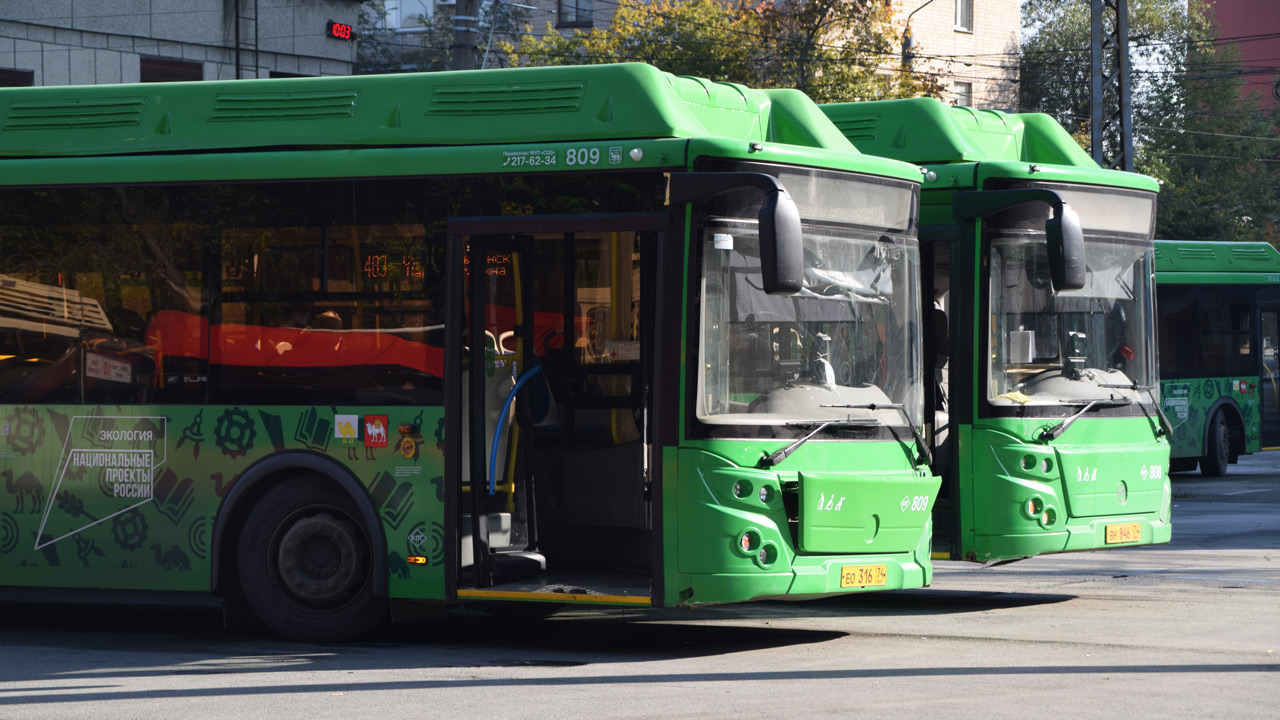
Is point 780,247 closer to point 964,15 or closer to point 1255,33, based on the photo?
point 964,15

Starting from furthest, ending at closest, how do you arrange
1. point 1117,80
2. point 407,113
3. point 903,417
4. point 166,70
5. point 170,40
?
point 1117,80 < point 166,70 < point 170,40 < point 407,113 < point 903,417

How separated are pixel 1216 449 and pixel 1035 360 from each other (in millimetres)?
13537

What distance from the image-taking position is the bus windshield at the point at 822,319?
353 inches

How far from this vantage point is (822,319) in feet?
30.7

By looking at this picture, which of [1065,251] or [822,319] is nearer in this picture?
[822,319]

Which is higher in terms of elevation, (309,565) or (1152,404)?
(1152,404)

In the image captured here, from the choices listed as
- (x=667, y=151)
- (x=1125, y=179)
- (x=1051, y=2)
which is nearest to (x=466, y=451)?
(x=667, y=151)

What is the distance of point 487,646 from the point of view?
999cm

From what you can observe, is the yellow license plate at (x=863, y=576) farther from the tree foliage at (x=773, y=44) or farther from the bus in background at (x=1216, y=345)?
the tree foliage at (x=773, y=44)

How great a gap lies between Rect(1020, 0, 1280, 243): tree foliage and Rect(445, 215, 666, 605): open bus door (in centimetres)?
3899

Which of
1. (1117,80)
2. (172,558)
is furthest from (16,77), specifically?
(1117,80)

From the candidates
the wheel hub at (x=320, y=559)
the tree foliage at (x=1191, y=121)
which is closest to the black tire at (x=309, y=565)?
the wheel hub at (x=320, y=559)

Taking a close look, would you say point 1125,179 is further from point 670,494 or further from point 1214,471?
point 1214,471

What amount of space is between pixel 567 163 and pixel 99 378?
131 inches
